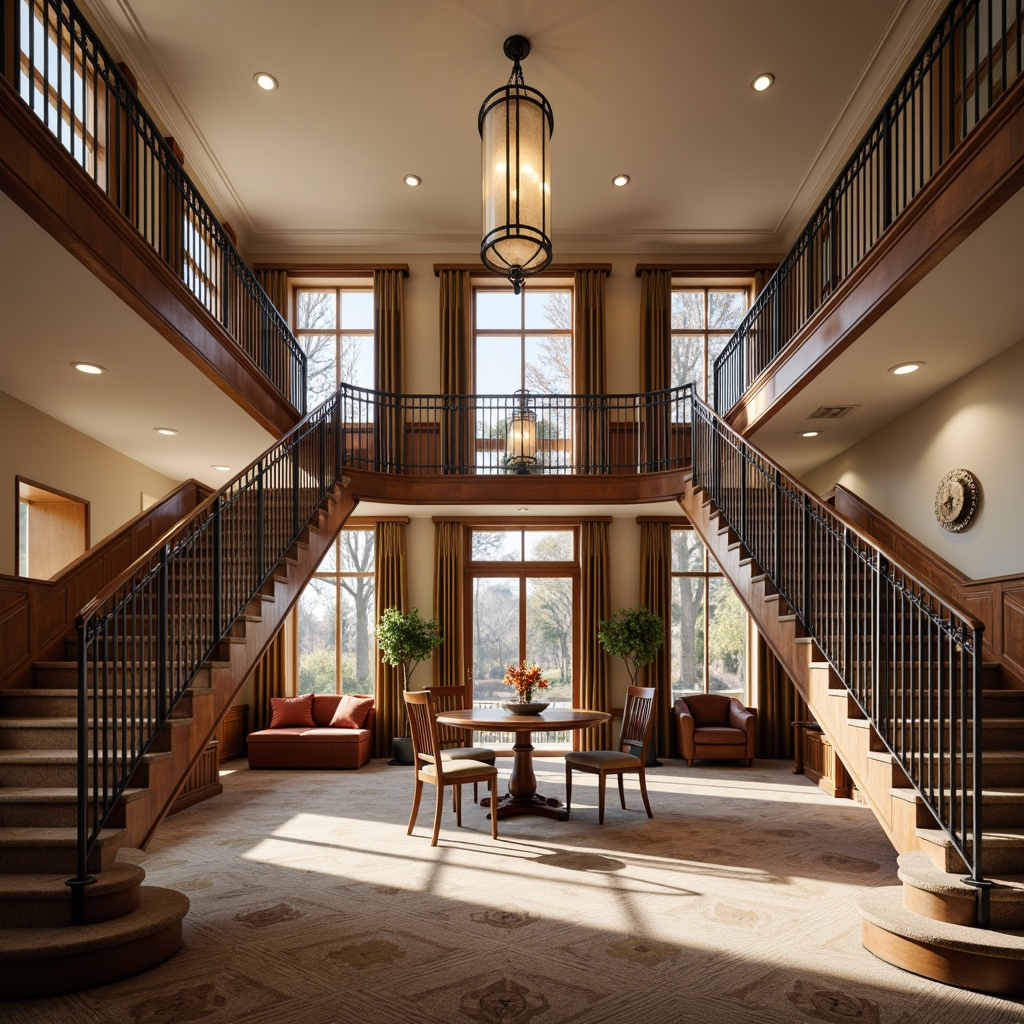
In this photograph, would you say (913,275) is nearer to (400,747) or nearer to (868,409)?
(868,409)

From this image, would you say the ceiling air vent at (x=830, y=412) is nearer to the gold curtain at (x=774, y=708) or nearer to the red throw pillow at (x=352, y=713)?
the gold curtain at (x=774, y=708)

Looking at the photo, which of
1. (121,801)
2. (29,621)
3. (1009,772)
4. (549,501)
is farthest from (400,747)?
(1009,772)

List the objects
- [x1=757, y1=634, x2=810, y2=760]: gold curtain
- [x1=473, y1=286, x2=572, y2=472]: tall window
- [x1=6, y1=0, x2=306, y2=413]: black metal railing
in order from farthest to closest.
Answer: [x1=473, y1=286, x2=572, y2=472]: tall window
[x1=757, y1=634, x2=810, y2=760]: gold curtain
[x1=6, y1=0, x2=306, y2=413]: black metal railing

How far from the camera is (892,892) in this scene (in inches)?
167

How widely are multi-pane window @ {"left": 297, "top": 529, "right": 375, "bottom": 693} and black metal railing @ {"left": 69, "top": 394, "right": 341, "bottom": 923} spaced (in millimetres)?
2802

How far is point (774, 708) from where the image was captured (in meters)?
11.0

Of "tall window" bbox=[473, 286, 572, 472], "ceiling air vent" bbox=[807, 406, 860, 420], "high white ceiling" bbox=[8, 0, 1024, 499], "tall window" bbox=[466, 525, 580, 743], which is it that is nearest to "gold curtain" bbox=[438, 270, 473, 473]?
"tall window" bbox=[473, 286, 572, 472]

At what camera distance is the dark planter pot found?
10258 mm

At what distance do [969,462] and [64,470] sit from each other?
7.82 m

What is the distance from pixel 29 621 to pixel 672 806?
547cm

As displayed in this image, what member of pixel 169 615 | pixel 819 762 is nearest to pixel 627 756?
pixel 819 762

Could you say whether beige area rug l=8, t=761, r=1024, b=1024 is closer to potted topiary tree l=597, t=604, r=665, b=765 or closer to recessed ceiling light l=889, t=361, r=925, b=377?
potted topiary tree l=597, t=604, r=665, b=765

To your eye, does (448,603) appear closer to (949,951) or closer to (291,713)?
(291,713)

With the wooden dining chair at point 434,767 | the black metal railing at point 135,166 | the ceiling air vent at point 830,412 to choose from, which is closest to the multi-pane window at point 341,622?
the black metal railing at point 135,166
